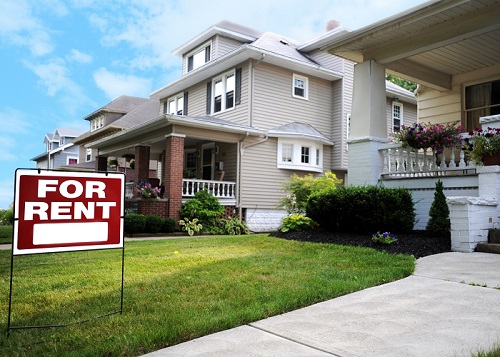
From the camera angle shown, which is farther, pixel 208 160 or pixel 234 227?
pixel 208 160

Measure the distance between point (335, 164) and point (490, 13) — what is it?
1142 centimetres

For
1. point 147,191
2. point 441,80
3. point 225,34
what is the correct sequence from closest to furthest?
point 441,80 < point 147,191 < point 225,34

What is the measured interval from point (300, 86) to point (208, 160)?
210 inches

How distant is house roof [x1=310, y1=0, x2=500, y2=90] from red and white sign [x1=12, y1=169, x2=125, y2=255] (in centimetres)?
750

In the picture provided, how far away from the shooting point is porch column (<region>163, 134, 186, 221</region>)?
1454cm

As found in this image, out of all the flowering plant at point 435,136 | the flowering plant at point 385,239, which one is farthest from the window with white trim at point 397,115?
the flowering plant at point 385,239

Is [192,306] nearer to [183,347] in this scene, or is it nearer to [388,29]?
[183,347]

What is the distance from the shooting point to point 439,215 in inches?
311

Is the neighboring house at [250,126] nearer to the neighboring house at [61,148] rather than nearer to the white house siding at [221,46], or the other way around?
the white house siding at [221,46]

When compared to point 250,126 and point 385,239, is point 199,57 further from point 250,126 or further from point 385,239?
point 385,239

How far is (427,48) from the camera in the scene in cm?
923

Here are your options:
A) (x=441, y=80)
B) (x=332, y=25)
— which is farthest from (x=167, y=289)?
(x=332, y=25)

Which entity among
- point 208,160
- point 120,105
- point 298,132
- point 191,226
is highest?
point 120,105

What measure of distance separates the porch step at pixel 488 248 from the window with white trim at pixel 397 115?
53.2 ft
